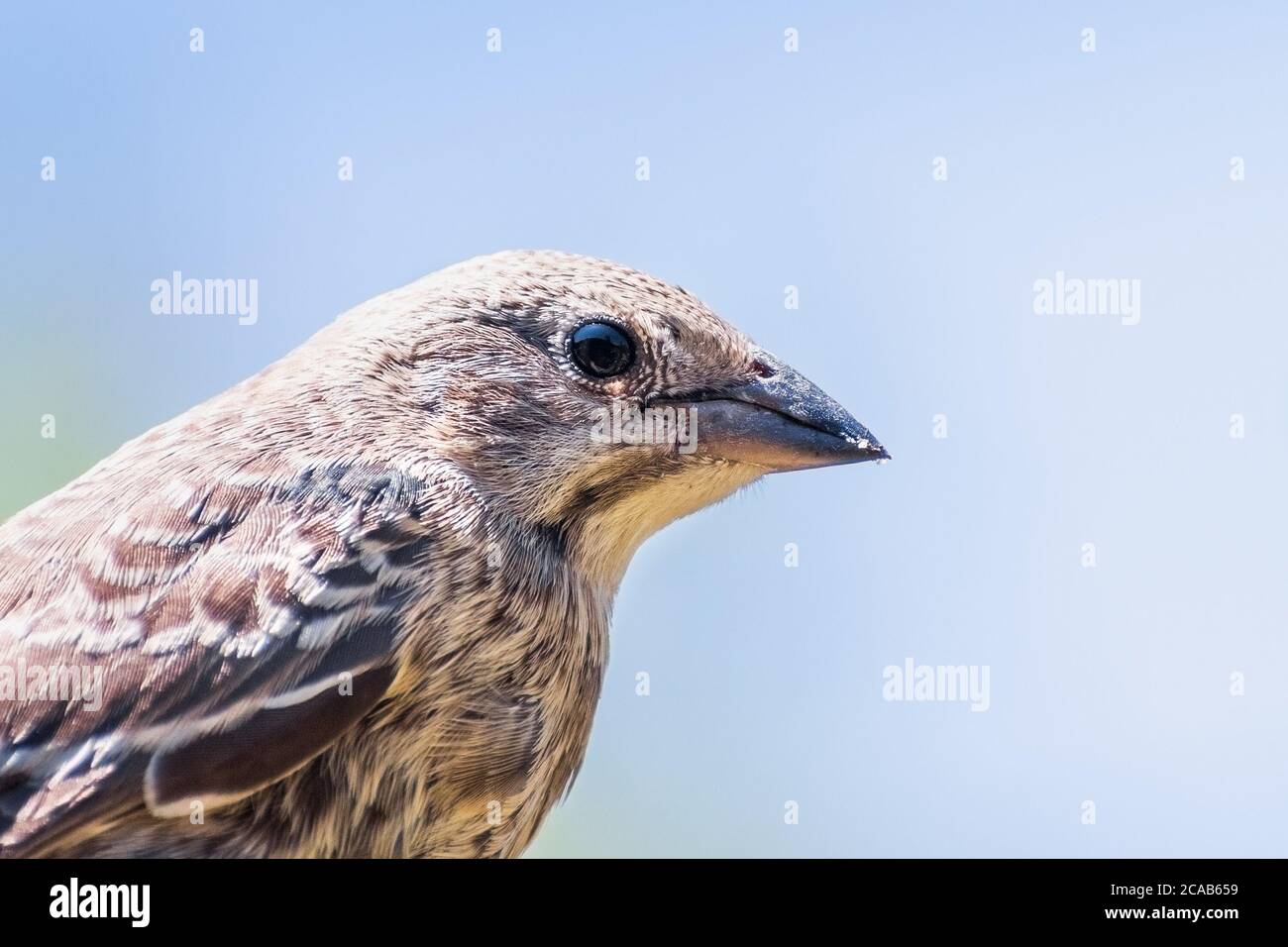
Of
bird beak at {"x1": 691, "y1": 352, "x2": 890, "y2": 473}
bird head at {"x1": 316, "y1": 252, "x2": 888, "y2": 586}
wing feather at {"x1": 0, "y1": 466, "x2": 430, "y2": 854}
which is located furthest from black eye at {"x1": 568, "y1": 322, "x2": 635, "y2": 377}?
wing feather at {"x1": 0, "y1": 466, "x2": 430, "y2": 854}

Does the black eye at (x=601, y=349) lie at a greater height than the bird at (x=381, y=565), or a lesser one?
greater

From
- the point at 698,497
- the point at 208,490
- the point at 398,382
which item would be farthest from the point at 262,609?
the point at 698,497

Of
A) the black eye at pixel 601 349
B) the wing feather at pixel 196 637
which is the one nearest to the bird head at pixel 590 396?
the black eye at pixel 601 349

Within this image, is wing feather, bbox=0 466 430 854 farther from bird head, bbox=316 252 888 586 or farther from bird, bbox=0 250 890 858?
bird head, bbox=316 252 888 586

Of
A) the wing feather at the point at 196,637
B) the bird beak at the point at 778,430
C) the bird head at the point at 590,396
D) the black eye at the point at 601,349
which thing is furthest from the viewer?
the bird beak at the point at 778,430

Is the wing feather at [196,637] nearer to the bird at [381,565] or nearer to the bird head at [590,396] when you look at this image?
the bird at [381,565]

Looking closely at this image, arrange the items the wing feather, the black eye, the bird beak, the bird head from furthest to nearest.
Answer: the bird beak
the black eye
the bird head
the wing feather

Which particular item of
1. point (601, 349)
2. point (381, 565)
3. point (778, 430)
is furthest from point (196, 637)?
point (778, 430)
